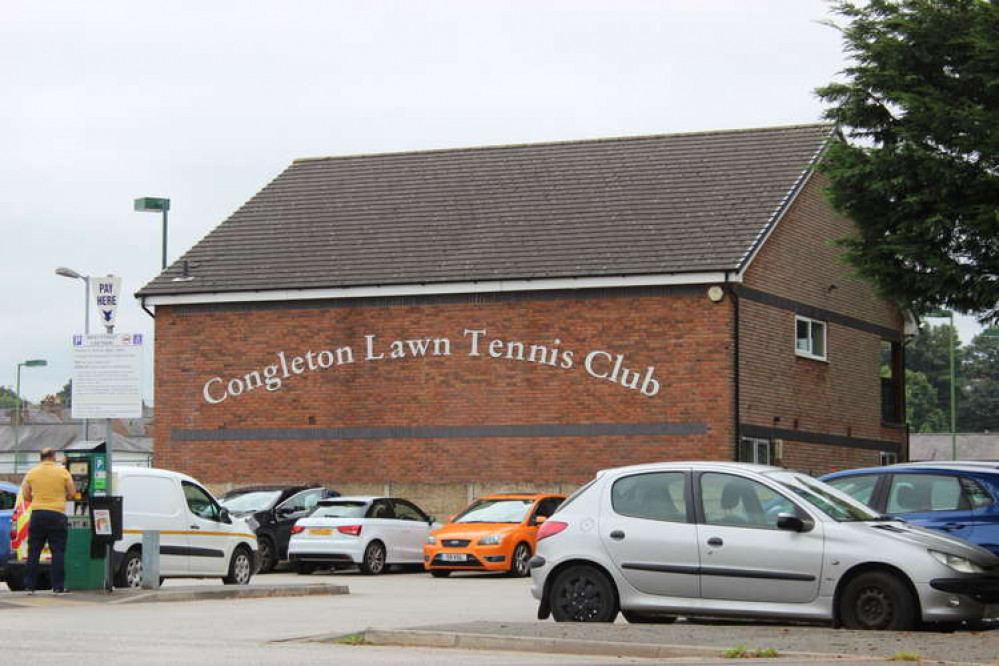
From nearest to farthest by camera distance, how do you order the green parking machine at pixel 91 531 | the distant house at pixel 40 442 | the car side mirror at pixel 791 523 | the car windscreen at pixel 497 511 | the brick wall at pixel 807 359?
the car side mirror at pixel 791 523
the green parking machine at pixel 91 531
the car windscreen at pixel 497 511
the brick wall at pixel 807 359
the distant house at pixel 40 442

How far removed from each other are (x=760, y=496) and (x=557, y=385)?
1925 centimetres

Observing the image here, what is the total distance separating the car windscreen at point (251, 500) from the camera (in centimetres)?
3067

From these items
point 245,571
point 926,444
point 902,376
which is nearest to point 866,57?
point 245,571

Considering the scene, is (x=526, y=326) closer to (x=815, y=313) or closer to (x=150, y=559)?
(x=815, y=313)

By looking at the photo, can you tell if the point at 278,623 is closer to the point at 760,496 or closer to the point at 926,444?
the point at 760,496

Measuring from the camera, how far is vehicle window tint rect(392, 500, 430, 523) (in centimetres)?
3030

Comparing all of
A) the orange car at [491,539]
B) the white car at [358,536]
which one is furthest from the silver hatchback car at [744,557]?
the white car at [358,536]

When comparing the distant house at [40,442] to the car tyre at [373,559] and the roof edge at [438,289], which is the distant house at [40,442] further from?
the car tyre at [373,559]

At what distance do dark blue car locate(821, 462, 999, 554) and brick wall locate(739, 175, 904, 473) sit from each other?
16.1 m

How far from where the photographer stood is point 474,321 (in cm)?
3541

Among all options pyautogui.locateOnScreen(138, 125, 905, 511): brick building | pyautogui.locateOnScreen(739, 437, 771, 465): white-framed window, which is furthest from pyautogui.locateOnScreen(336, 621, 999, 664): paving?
pyautogui.locateOnScreen(138, 125, 905, 511): brick building

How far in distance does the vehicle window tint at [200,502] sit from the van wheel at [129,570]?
121cm

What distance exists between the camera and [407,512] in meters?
30.6

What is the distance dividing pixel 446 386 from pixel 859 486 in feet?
62.0
